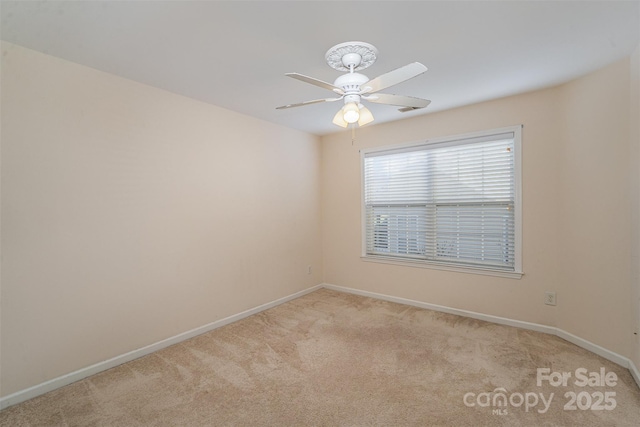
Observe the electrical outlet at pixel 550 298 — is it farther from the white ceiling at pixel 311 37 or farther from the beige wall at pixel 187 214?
the white ceiling at pixel 311 37

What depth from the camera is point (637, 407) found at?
1.86 m

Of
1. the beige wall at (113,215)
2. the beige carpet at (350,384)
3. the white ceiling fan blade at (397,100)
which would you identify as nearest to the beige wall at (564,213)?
the beige carpet at (350,384)

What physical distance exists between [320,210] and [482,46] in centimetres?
305

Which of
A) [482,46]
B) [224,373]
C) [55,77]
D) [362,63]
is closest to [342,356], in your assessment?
[224,373]

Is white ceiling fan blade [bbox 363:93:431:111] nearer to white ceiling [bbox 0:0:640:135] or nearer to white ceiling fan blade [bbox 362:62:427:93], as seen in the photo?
white ceiling fan blade [bbox 362:62:427:93]

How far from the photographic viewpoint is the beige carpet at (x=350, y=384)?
1.83 metres

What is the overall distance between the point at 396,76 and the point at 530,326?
2878 millimetres

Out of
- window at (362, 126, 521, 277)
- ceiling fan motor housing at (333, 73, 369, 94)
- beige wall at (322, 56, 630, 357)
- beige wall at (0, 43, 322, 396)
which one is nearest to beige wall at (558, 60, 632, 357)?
beige wall at (322, 56, 630, 357)

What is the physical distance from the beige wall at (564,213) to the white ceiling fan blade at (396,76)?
1903mm

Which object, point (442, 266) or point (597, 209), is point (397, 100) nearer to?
point (597, 209)

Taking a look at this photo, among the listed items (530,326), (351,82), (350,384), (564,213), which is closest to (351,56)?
(351,82)

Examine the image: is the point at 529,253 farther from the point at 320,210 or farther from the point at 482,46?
the point at 320,210

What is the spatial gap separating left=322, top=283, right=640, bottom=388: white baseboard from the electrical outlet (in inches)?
9.4

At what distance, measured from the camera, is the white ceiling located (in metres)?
1.65
